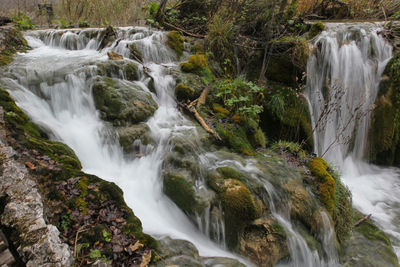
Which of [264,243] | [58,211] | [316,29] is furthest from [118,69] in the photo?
[316,29]

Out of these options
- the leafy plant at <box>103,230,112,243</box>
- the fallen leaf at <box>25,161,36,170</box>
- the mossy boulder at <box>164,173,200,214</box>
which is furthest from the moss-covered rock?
the fallen leaf at <box>25,161,36,170</box>

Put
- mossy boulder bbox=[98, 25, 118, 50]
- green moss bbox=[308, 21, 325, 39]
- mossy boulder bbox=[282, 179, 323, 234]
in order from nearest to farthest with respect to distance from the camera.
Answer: mossy boulder bbox=[282, 179, 323, 234] → green moss bbox=[308, 21, 325, 39] → mossy boulder bbox=[98, 25, 118, 50]

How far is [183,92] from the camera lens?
563cm

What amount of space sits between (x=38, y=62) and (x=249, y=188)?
6.20 meters

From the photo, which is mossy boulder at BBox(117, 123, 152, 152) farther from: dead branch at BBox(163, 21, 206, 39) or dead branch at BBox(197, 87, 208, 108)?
dead branch at BBox(163, 21, 206, 39)

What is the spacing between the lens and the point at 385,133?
255 inches

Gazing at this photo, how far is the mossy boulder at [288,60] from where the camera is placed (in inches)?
243

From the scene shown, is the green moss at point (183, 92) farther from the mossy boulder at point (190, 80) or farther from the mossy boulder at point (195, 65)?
the mossy boulder at point (195, 65)

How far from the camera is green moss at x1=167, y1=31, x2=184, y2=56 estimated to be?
745cm

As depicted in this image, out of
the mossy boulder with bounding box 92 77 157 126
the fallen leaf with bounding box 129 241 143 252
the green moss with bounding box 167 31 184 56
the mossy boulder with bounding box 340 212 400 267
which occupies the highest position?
the green moss with bounding box 167 31 184 56

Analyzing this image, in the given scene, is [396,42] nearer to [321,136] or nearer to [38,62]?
[321,136]

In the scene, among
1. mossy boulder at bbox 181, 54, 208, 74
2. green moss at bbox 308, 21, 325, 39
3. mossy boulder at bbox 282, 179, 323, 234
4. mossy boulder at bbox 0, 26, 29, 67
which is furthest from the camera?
green moss at bbox 308, 21, 325, 39

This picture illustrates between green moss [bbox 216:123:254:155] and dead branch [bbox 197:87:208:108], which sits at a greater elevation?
dead branch [bbox 197:87:208:108]

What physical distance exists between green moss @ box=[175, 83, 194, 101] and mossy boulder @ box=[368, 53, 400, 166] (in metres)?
5.63
